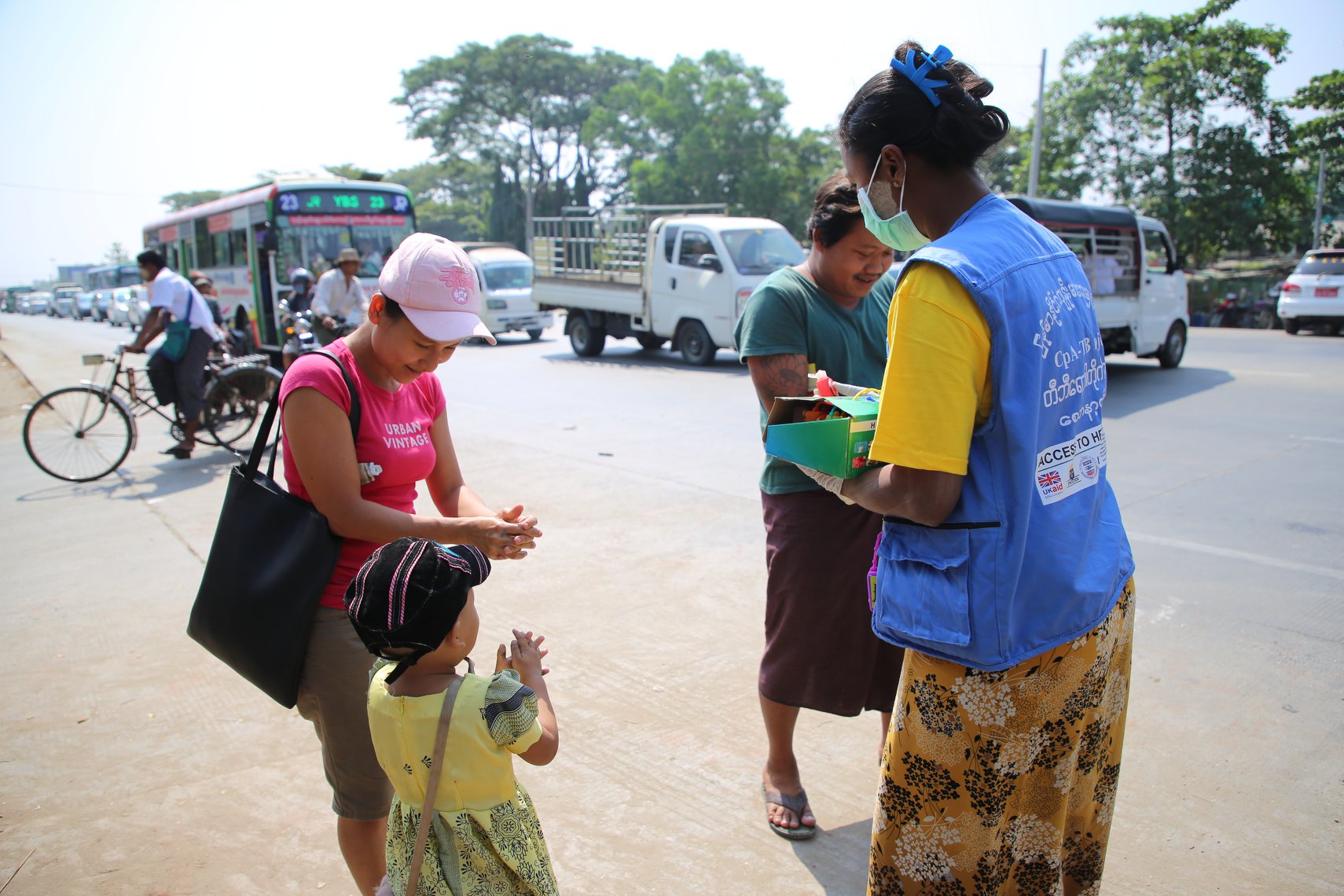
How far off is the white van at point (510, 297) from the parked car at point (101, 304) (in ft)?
109

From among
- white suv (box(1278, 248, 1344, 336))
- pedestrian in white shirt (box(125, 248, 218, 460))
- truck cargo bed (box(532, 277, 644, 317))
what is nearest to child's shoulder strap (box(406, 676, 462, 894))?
pedestrian in white shirt (box(125, 248, 218, 460))

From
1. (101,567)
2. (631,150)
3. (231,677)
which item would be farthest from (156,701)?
(631,150)

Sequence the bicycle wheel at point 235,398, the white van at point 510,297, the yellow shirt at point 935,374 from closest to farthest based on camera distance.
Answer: the yellow shirt at point 935,374 → the bicycle wheel at point 235,398 → the white van at point 510,297

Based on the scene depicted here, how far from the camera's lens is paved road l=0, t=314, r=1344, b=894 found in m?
2.67

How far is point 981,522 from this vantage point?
5.14ft

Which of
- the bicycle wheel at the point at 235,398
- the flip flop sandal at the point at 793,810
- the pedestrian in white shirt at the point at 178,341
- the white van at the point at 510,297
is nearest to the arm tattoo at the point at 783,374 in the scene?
the flip flop sandal at the point at 793,810

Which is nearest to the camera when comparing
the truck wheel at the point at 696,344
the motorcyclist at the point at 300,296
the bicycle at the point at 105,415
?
the bicycle at the point at 105,415

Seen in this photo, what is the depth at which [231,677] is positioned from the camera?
389cm

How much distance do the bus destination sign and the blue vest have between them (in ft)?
51.2

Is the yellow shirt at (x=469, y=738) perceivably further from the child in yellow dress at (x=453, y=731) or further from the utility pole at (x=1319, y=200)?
the utility pole at (x=1319, y=200)

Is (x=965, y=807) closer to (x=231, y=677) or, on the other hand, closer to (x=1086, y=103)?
(x=231, y=677)

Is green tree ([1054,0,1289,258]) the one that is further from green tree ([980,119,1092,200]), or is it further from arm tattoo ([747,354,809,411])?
arm tattoo ([747,354,809,411])

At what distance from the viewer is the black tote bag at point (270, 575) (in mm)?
→ 2092

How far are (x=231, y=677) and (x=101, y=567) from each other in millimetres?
2032
